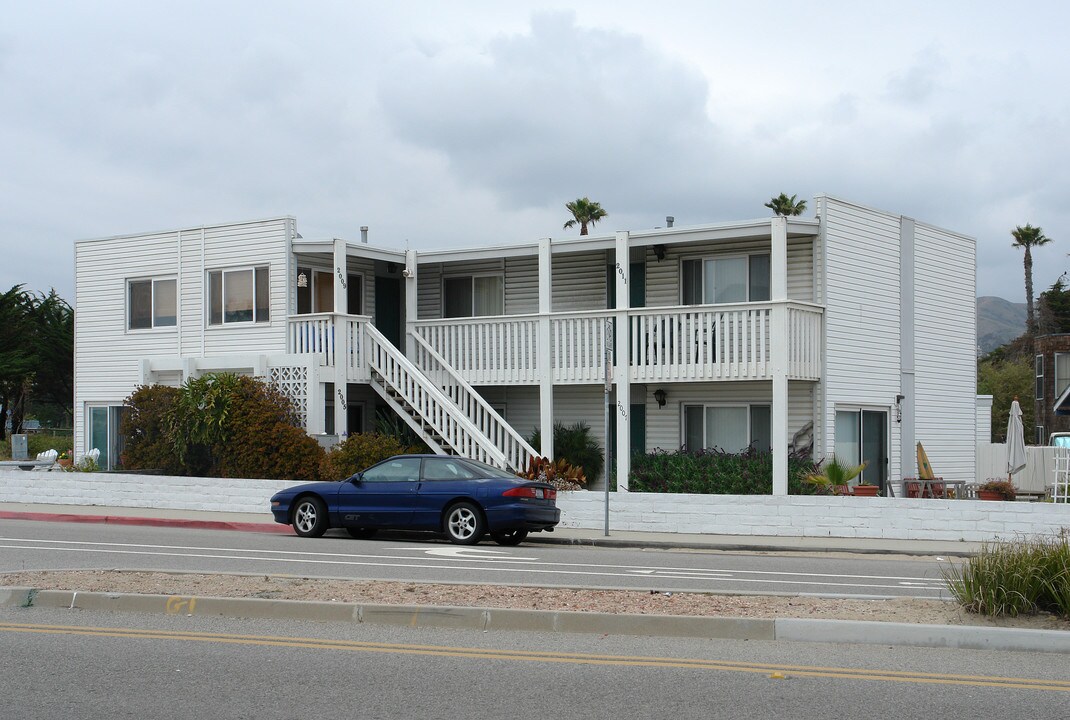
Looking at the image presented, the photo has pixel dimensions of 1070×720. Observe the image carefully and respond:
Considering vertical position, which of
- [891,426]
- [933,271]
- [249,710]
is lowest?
[249,710]

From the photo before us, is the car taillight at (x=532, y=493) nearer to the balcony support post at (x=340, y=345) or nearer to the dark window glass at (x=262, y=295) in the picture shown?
the balcony support post at (x=340, y=345)

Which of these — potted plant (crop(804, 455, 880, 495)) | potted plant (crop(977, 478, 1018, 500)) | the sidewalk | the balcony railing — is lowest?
the sidewalk

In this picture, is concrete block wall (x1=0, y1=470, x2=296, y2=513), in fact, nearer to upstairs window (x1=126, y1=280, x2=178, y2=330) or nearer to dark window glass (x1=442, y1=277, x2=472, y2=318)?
upstairs window (x1=126, y1=280, x2=178, y2=330)

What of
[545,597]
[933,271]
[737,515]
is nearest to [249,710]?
[545,597]

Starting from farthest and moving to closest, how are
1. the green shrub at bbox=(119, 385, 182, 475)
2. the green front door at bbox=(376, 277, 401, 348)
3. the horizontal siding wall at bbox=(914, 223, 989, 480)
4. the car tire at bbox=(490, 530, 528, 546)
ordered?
the green front door at bbox=(376, 277, 401, 348) → the horizontal siding wall at bbox=(914, 223, 989, 480) → the green shrub at bbox=(119, 385, 182, 475) → the car tire at bbox=(490, 530, 528, 546)

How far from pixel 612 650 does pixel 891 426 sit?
17201 millimetres

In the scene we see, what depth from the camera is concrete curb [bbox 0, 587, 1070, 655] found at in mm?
9359

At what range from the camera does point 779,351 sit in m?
22.2

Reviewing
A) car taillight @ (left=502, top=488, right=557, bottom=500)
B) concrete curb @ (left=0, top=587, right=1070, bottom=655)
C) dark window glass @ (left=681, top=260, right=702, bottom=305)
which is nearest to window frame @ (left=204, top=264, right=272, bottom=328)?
dark window glass @ (left=681, top=260, right=702, bottom=305)

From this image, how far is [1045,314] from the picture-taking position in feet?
222

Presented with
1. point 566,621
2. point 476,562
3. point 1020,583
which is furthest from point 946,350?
point 566,621

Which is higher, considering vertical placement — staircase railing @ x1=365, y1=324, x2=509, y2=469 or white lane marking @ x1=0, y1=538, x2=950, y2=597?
staircase railing @ x1=365, y1=324, x2=509, y2=469

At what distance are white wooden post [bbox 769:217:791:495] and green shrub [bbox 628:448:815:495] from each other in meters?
0.69

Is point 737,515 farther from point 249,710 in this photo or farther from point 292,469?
point 249,710
